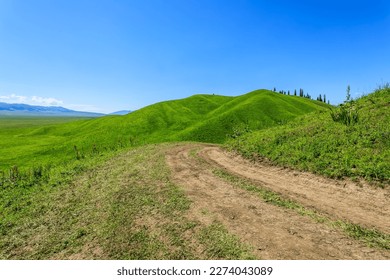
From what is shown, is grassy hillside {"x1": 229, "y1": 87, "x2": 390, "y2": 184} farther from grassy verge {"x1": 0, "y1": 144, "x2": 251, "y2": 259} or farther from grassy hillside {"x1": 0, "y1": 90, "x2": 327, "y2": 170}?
grassy hillside {"x1": 0, "y1": 90, "x2": 327, "y2": 170}

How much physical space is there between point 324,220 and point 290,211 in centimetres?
146

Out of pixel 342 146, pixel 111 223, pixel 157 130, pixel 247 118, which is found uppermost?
pixel 247 118

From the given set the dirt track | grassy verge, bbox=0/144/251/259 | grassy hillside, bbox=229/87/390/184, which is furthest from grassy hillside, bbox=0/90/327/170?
the dirt track

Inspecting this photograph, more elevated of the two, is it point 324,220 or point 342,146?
point 342,146

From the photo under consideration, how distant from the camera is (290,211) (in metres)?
10.8

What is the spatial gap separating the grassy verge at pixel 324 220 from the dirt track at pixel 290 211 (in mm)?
304

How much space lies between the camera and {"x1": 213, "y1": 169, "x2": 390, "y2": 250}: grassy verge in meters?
8.24

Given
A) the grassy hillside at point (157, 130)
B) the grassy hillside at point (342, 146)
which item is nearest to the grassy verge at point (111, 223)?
the grassy hillside at point (342, 146)

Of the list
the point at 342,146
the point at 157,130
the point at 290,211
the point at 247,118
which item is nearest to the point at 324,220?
the point at 290,211

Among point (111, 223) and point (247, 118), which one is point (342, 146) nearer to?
point (111, 223)

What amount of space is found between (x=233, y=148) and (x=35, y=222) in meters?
18.7

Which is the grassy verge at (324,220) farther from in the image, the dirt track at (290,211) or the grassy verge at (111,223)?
the grassy verge at (111,223)

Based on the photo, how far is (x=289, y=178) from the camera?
610 inches
